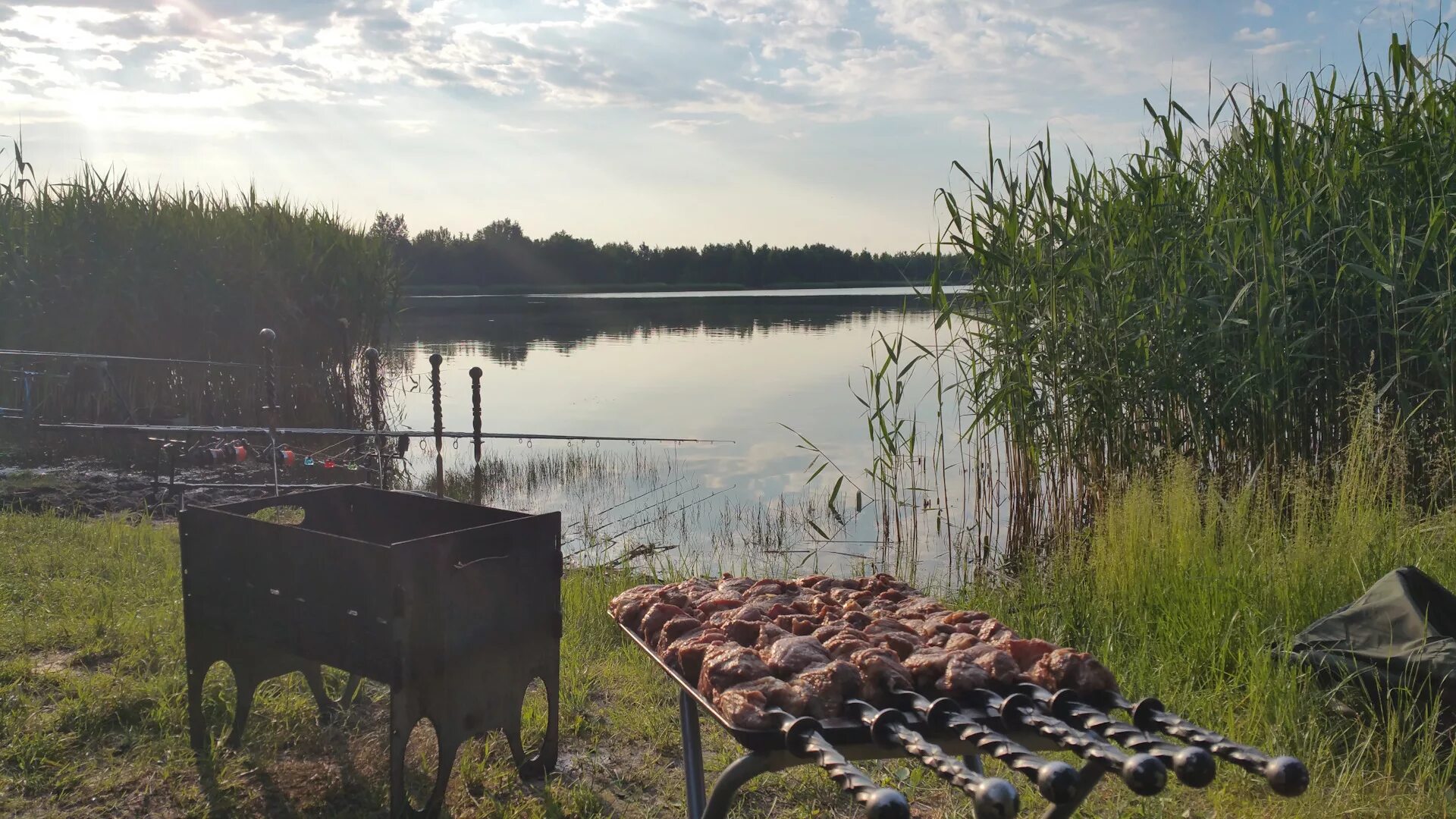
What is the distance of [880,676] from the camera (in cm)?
217

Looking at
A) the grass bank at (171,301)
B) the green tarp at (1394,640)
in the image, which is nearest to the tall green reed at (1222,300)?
the green tarp at (1394,640)

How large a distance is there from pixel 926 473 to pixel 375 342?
34.0 ft

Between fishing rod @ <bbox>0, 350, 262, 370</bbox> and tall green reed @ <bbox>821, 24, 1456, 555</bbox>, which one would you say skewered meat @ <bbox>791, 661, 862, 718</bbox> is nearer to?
tall green reed @ <bbox>821, 24, 1456, 555</bbox>

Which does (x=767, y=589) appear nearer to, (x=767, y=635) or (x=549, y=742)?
(x=767, y=635)

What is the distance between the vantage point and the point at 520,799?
3.47 meters

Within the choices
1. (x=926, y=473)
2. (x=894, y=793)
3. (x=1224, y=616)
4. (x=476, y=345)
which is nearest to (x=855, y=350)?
(x=476, y=345)

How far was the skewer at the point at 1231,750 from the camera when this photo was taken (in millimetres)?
1617

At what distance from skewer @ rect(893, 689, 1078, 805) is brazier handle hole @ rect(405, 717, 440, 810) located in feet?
6.37

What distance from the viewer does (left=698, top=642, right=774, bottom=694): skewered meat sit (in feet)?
7.25

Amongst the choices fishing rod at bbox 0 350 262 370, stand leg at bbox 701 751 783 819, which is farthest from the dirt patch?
stand leg at bbox 701 751 783 819

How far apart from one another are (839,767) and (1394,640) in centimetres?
267

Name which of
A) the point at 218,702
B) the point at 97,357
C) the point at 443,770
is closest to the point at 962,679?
the point at 443,770

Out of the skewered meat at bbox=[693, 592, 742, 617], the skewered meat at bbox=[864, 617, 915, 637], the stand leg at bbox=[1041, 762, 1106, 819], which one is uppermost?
the skewered meat at bbox=[864, 617, 915, 637]

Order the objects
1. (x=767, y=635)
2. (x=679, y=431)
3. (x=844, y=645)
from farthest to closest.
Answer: (x=679, y=431)
(x=767, y=635)
(x=844, y=645)
